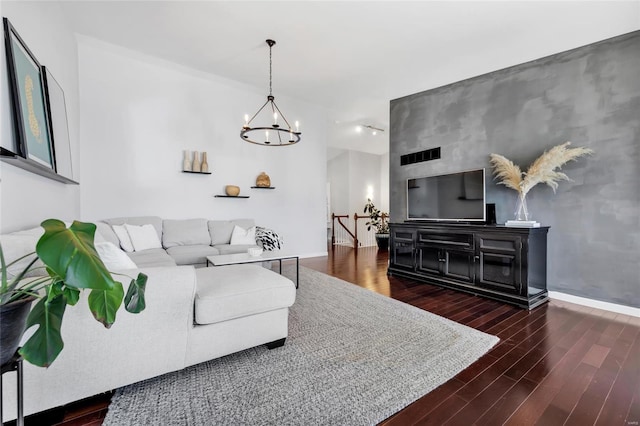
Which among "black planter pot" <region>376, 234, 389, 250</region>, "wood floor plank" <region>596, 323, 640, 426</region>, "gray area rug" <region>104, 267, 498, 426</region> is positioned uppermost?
"black planter pot" <region>376, 234, 389, 250</region>

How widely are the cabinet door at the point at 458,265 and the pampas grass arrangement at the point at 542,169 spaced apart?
3.10 ft

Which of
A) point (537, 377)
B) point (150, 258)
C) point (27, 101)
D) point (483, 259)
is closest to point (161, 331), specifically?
point (150, 258)

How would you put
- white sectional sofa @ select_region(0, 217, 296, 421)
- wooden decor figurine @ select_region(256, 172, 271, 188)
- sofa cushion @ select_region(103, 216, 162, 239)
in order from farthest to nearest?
wooden decor figurine @ select_region(256, 172, 271, 188)
sofa cushion @ select_region(103, 216, 162, 239)
white sectional sofa @ select_region(0, 217, 296, 421)

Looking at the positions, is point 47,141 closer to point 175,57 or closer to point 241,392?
point 175,57

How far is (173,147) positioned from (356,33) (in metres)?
3.18

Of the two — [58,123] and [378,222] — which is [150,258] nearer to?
[58,123]

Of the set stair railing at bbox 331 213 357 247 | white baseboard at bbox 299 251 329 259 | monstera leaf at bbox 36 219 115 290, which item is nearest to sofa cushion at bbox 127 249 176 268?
monstera leaf at bbox 36 219 115 290

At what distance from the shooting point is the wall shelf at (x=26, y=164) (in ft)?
5.55

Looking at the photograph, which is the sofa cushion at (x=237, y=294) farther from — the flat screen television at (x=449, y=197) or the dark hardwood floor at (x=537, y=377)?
the flat screen television at (x=449, y=197)

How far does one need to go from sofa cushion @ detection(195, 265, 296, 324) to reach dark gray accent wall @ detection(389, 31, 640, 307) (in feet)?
10.6

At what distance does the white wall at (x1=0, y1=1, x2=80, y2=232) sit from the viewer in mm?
1833

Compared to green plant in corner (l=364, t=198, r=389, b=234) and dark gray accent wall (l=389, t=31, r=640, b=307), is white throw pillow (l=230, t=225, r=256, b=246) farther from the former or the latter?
green plant in corner (l=364, t=198, r=389, b=234)

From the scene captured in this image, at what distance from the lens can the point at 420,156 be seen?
4.54m

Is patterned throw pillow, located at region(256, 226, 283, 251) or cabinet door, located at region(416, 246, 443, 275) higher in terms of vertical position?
patterned throw pillow, located at region(256, 226, 283, 251)
